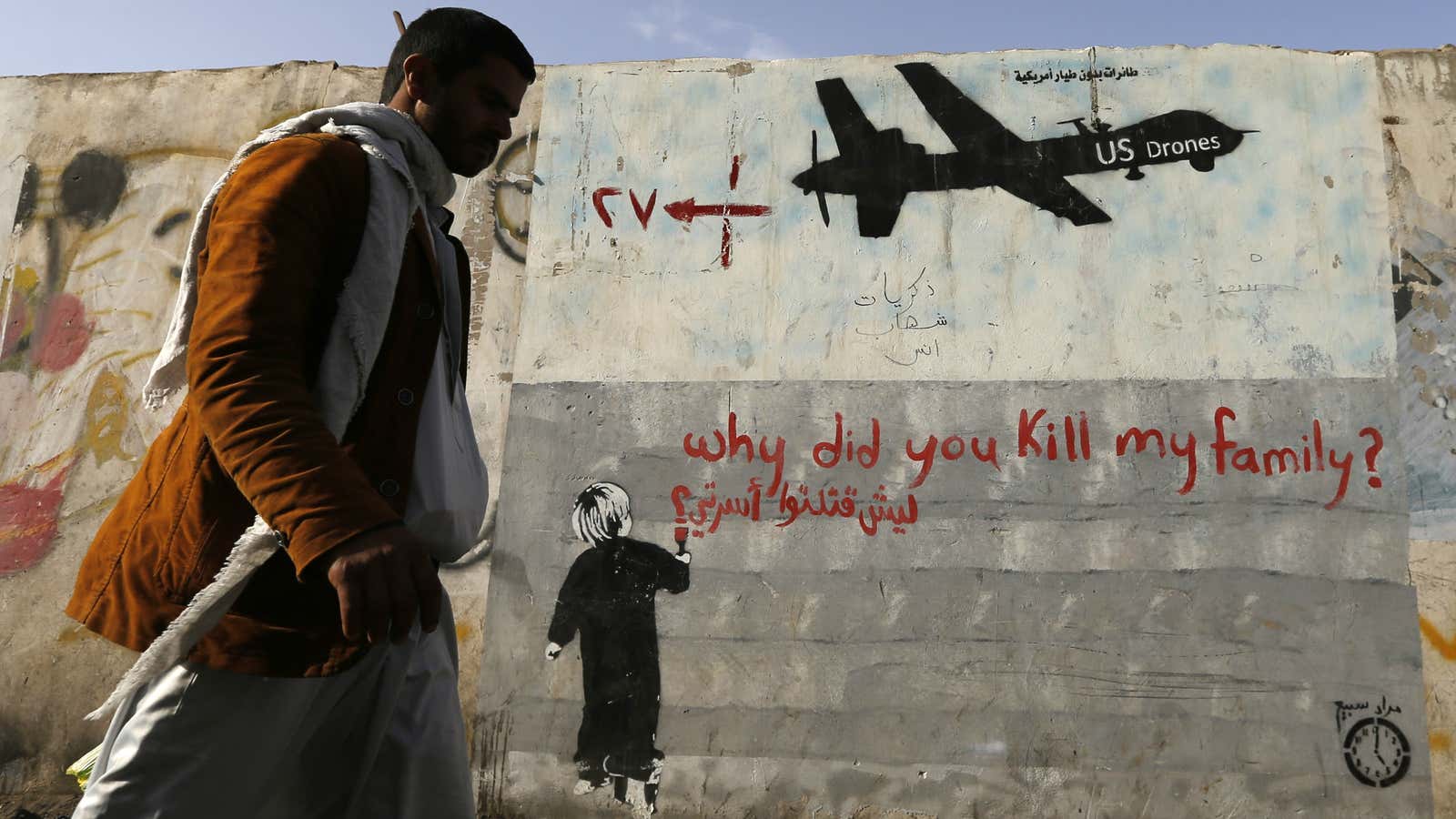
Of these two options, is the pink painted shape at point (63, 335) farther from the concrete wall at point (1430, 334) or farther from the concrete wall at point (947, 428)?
the concrete wall at point (1430, 334)

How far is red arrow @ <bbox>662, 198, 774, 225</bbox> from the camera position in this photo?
16.9ft

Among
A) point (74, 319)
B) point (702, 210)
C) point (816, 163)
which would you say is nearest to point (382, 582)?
point (702, 210)

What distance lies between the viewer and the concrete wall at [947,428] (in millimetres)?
4504

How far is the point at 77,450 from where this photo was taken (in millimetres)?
5312

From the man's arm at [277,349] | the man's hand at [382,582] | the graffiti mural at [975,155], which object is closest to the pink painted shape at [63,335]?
the graffiti mural at [975,155]

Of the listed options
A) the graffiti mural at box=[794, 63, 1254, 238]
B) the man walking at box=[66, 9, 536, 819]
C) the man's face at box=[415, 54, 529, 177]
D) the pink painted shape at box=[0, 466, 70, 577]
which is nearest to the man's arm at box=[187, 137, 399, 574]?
the man walking at box=[66, 9, 536, 819]

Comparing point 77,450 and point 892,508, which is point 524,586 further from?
point 77,450

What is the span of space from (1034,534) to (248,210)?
382 centimetres

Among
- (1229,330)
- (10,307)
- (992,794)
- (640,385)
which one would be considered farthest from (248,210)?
(10,307)

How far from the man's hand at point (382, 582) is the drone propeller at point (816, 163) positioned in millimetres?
3970

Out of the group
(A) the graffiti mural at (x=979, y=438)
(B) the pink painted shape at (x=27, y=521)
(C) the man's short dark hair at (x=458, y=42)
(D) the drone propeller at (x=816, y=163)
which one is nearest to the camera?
(C) the man's short dark hair at (x=458, y=42)

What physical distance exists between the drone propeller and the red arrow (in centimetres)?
23

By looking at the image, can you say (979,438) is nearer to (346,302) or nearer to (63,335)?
(346,302)

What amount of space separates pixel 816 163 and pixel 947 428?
137cm
